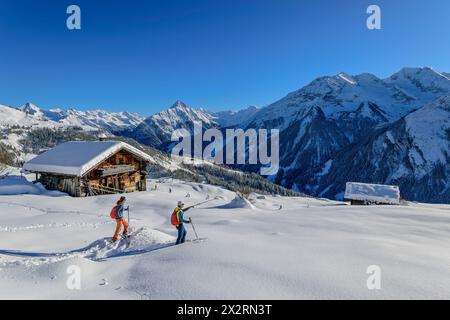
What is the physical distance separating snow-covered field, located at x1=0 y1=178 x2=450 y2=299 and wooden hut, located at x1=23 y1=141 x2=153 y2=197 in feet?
36.7

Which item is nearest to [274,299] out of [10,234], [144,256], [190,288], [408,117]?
[190,288]

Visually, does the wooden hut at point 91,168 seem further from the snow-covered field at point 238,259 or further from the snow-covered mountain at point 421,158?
the snow-covered mountain at point 421,158

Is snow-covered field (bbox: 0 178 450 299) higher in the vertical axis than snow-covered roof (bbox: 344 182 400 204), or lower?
higher

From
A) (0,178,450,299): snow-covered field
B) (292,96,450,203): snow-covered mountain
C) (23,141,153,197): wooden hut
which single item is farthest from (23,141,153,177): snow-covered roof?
(292,96,450,203): snow-covered mountain

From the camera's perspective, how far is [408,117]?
19575cm

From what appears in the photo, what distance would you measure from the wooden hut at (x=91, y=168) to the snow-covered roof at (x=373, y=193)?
3621 centimetres

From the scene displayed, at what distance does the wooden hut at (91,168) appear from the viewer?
26922 mm

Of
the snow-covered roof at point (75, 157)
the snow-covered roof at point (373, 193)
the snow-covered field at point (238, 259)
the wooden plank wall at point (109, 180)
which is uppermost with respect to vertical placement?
the snow-covered roof at point (75, 157)

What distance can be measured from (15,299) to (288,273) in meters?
5.41

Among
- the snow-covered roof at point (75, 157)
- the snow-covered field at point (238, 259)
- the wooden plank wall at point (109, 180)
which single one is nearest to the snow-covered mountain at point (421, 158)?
Answer: the wooden plank wall at point (109, 180)

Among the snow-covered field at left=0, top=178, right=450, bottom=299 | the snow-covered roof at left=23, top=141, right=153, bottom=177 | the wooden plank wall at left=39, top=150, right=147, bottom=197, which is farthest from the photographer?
the wooden plank wall at left=39, top=150, right=147, bottom=197

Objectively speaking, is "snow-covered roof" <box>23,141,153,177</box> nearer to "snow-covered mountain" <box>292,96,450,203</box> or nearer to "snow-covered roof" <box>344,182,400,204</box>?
"snow-covered roof" <box>344,182,400,204</box>

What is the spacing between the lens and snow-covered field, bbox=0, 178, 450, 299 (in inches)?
255
